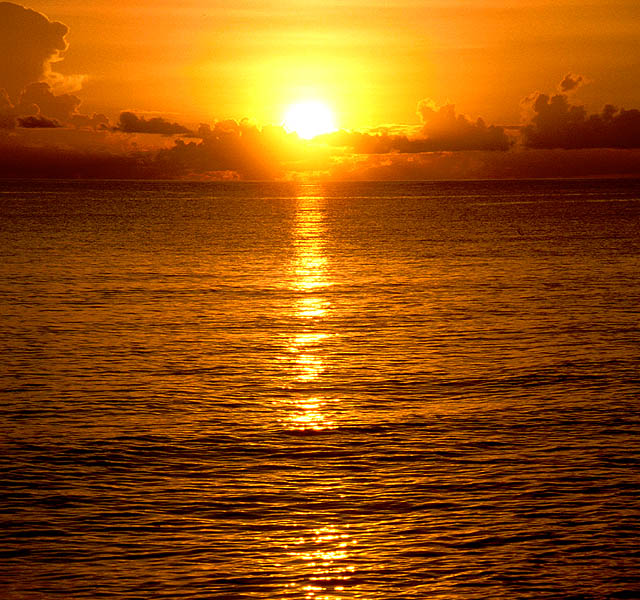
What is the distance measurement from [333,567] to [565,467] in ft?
24.8

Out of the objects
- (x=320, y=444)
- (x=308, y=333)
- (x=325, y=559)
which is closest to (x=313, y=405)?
(x=320, y=444)

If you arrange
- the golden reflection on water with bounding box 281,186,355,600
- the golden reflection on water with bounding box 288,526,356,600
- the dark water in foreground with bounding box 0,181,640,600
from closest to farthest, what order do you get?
1. the golden reflection on water with bounding box 288,526,356,600
2. the golden reflection on water with bounding box 281,186,355,600
3. the dark water in foreground with bounding box 0,181,640,600

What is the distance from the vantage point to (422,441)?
23.8m

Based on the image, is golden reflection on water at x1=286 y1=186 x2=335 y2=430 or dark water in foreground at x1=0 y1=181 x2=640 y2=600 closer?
dark water in foreground at x1=0 y1=181 x2=640 y2=600

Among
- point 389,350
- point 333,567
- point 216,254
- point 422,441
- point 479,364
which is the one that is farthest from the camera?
point 216,254

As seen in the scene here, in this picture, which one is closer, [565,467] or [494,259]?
[565,467]

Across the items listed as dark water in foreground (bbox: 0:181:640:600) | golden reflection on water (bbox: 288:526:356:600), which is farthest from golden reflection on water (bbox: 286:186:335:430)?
golden reflection on water (bbox: 288:526:356:600)

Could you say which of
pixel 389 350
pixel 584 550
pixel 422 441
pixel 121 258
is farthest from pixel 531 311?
pixel 121 258

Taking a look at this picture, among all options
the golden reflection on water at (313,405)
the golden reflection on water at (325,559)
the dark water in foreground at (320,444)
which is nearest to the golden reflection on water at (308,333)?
the golden reflection on water at (313,405)

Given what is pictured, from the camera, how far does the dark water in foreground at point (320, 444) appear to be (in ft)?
54.6

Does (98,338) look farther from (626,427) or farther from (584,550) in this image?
(584,550)

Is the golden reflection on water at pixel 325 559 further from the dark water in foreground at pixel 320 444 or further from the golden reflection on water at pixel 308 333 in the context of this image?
the golden reflection on water at pixel 308 333

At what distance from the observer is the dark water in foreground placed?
16641mm

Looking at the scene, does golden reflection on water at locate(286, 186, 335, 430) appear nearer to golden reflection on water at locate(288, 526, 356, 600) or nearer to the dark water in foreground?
the dark water in foreground
